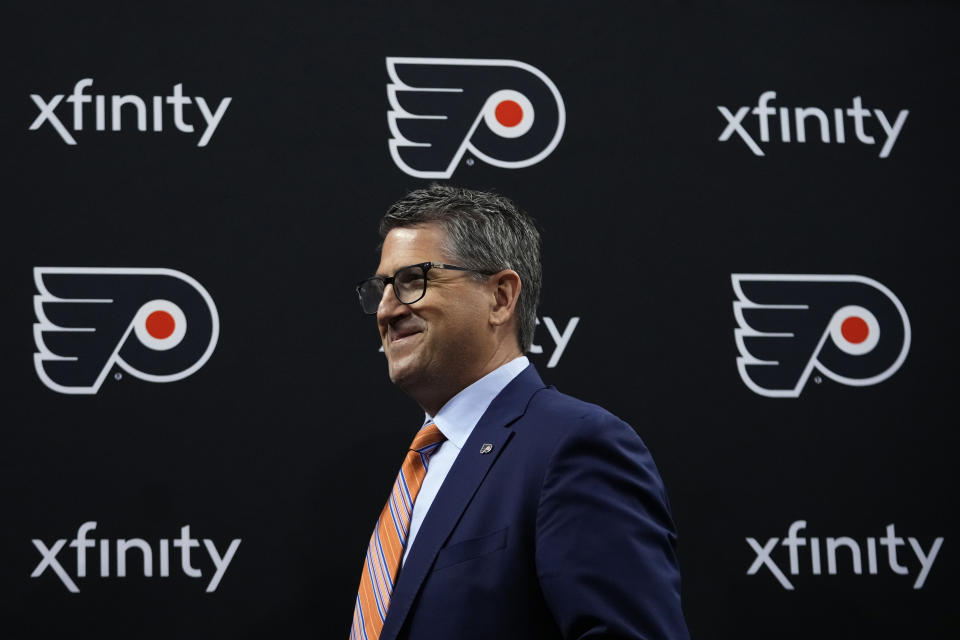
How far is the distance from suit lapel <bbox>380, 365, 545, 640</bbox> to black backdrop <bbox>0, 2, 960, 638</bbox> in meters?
0.77

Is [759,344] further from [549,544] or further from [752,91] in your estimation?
[549,544]

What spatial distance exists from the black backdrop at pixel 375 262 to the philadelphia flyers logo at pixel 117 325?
0.03m

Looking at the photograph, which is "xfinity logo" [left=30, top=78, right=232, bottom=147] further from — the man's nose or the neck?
the neck

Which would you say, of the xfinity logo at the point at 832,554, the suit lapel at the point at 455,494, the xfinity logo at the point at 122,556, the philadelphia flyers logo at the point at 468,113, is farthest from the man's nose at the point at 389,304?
the xfinity logo at the point at 832,554

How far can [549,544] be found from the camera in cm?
143

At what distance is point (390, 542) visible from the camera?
1750 mm

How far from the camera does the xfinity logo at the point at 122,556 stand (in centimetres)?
231

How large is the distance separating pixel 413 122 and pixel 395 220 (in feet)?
2.46

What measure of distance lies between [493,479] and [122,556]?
120 cm

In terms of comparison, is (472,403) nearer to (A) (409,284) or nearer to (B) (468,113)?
(A) (409,284)

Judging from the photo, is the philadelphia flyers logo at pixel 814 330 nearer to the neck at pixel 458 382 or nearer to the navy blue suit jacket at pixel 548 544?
the neck at pixel 458 382

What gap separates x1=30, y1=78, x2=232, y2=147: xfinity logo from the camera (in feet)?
8.13

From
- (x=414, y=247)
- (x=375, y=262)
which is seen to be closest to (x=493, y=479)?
(x=414, y=247)

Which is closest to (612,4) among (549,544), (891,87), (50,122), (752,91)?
(752,91)
